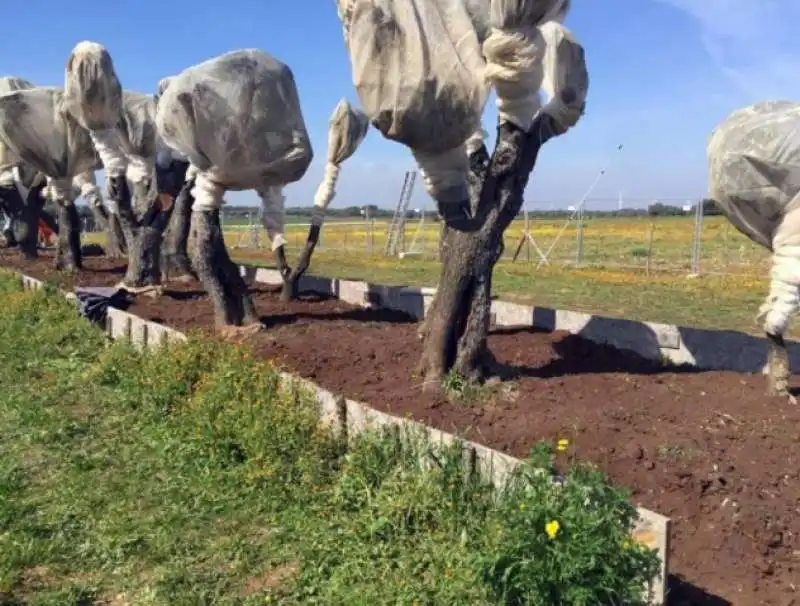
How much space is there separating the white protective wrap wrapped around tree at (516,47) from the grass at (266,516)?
7.53ft

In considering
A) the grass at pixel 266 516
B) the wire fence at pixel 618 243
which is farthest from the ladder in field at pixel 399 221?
the grass at pixel 266 516

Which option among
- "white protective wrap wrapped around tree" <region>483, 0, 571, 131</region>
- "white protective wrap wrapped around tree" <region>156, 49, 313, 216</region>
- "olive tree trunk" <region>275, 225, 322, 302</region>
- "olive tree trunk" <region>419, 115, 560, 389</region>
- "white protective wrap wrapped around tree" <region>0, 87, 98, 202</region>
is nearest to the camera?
"white protective wrap wrapped around tree" <region>483, 0, 571, 131</region>

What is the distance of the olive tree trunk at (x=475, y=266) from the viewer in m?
6.02

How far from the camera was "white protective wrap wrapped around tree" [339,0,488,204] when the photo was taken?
5750 millimetres

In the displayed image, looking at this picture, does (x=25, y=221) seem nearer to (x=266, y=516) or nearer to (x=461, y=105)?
(x=461, y=105)

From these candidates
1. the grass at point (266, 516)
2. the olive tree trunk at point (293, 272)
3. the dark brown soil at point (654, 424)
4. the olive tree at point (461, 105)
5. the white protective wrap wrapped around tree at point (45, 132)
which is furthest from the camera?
the white protective wrap wrapped around tree at point (45, 132)

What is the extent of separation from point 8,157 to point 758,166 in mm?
18641

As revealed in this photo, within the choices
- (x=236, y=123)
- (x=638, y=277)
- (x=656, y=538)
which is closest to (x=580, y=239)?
(x=638, y=277)

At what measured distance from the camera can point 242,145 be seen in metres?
8.44

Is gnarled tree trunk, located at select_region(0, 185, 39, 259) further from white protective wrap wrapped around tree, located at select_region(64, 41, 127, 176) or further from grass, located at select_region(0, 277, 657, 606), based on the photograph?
grass, located at select_region(0, 277, 657, 606)

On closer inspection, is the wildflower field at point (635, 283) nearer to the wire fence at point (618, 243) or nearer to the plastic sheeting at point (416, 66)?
the wire fence at point (618, 243)

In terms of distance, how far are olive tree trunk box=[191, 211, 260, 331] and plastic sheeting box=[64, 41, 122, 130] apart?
4666 millimetres

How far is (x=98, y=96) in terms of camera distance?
1260 cm

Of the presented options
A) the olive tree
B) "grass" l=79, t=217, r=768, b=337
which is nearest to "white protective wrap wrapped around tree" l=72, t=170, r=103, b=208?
"grass" l=79, t=217, r=768, b=337
